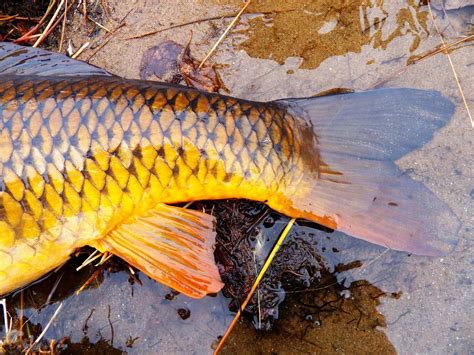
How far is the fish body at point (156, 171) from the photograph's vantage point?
84.0 inches

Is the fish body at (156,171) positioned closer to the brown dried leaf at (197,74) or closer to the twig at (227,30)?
the brown dried leaf at (197,74)

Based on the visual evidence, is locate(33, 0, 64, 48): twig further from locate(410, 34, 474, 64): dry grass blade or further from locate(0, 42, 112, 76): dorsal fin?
locate(410, 34, 474, 64): dry grass blade

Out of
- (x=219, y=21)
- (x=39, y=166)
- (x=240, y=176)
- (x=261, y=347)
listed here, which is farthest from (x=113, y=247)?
(x=219, y=21)

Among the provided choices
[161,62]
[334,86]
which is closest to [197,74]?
[161,62]

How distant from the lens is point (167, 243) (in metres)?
2.30

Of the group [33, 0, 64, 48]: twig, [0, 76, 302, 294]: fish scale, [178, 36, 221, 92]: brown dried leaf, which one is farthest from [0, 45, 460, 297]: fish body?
[33, 0, 64, 48]: twig

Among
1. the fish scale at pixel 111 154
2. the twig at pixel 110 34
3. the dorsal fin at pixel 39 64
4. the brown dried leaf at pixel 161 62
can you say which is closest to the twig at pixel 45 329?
the fish scale at pixel 111 154

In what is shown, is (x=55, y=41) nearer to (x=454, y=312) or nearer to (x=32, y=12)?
(x=32, y=12)

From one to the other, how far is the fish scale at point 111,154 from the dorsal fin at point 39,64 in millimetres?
200

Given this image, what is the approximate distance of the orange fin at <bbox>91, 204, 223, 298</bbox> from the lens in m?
2.27

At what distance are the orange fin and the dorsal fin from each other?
78 cm

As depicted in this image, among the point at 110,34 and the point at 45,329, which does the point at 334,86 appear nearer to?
the point at 110,34

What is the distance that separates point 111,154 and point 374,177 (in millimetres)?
1144

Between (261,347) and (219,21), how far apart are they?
5.79 feet
